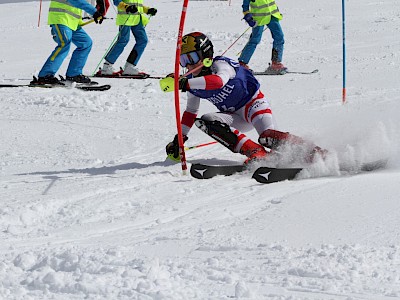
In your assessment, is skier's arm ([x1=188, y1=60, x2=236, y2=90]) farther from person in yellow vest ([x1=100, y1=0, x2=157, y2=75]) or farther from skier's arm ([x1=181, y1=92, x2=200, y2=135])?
person in yellow vest ([x1=100, y1=0, x2=157, y2=75])

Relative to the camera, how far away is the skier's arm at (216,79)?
5.36 meters

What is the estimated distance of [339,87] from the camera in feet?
31.6

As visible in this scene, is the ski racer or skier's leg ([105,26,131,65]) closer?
the ski racer

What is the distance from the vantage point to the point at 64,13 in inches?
379

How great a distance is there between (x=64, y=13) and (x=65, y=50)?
518 millimetres

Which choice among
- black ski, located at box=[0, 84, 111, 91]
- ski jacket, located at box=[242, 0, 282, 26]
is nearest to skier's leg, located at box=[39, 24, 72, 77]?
black ski, located at box=[0, 84, 111, 91]

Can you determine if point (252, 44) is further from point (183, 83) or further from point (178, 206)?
point (178, 206)

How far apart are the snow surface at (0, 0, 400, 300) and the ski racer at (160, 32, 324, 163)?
0.32 meters

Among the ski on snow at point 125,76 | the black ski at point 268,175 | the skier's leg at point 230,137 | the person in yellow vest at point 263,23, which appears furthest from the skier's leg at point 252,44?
the black ski at point 268,175

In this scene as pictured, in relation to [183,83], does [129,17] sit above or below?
below

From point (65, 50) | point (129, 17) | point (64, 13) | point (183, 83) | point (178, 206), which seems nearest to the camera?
point (178, 206)

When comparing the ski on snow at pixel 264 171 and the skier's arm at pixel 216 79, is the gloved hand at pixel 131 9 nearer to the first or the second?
the skier's arm at pixel 216 79

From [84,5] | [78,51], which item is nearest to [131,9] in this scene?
[78,51]

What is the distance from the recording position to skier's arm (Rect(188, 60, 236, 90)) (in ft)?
17.6
